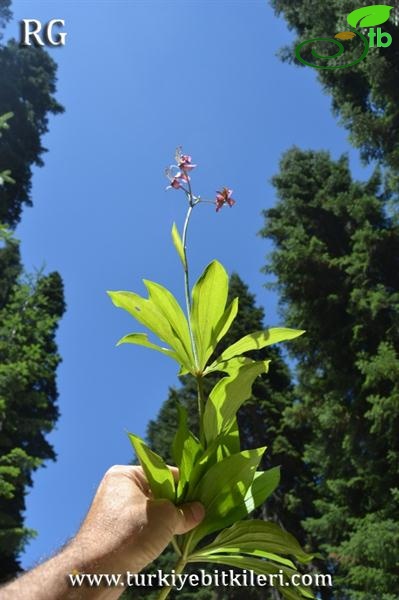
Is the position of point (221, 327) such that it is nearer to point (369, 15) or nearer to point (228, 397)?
point (228, 397)

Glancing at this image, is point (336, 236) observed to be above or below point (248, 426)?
above

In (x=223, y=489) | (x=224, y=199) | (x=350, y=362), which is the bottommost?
(x=223, y=489)

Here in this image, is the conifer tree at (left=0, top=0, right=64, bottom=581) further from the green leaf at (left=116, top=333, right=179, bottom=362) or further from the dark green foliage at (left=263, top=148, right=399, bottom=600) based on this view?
the green leaf at (left=116, top=333, right=179, bottom=362)

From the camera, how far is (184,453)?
2.57 feet

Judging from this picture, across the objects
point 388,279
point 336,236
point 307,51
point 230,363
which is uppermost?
point 307,51

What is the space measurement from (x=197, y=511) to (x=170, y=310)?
1.03 feet

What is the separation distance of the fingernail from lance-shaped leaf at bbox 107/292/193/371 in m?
0.21

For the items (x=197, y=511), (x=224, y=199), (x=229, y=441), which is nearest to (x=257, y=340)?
(x=229, y=441)

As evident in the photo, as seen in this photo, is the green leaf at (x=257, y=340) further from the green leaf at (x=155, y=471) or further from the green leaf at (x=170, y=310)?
the green leaf at (x=155, y=471)

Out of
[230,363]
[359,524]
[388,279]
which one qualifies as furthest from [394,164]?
[230,363]

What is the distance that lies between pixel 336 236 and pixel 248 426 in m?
6.82

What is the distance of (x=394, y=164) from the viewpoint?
800 centimetres

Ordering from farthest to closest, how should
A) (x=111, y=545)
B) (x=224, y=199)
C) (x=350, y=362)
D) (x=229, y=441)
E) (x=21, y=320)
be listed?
(x=21, y=320) → (x=350, y=362) → (x=224, y=199) → (x=229, y=441) → (x=111, y=545)

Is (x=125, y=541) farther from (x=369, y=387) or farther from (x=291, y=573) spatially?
(x=369, y=387)
